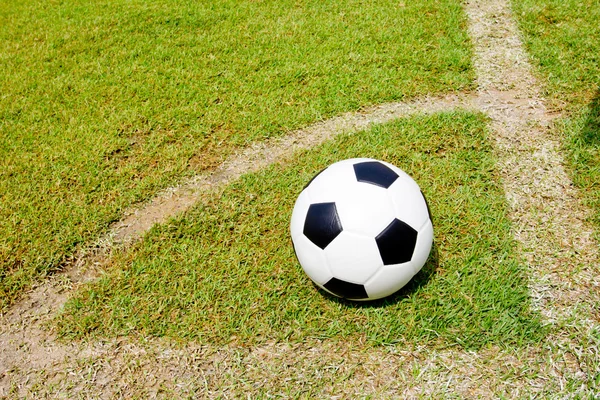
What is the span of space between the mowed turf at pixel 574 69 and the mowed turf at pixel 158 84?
80cm

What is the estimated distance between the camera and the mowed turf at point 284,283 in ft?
9.86

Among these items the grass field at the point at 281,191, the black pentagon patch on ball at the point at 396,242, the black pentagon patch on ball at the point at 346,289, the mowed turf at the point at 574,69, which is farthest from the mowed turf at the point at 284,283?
the mowed turf at the point at 574,69

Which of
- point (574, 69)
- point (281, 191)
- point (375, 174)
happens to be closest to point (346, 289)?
point (375, 174)

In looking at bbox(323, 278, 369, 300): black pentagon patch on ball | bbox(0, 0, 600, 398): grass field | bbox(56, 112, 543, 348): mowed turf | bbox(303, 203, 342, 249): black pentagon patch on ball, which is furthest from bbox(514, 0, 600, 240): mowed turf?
bbox(303, 203, 342, 249): black pentagon patch on ball

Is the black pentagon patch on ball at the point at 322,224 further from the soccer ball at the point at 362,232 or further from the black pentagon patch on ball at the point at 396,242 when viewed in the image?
the black pentagon patch on ball at the point at 396,242

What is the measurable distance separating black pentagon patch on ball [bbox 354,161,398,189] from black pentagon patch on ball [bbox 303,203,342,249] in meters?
0.27

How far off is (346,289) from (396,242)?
1.33 feet

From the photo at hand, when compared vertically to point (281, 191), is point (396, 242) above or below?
above

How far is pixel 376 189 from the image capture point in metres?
2.81

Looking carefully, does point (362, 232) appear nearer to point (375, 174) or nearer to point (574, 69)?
point (375, 174)

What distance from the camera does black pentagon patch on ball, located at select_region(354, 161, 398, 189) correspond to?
286cm

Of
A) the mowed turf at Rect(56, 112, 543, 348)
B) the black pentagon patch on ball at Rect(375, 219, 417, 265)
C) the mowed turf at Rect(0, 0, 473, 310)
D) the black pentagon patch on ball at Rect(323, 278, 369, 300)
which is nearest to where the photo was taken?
the black pentagon patch on ball at Rect(375, 219, 417, 265)

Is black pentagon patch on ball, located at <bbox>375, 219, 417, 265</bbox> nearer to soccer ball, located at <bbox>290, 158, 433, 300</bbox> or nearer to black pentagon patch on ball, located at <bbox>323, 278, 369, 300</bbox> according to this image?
soccer ball, located at <bbox>290, 158, 433, 300</bbox>

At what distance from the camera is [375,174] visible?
2.91 meters
